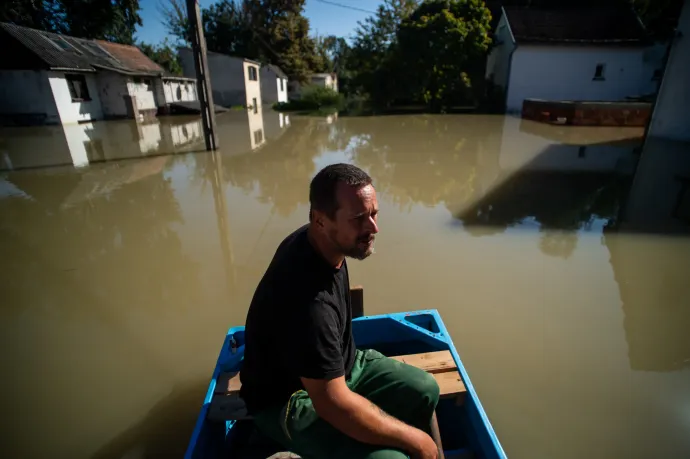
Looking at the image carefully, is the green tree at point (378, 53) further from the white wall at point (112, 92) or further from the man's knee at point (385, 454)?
the man's knee at point (385, 454)

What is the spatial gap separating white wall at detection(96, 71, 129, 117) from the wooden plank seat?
23432mm

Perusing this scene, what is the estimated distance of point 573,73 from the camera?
20.7 metres

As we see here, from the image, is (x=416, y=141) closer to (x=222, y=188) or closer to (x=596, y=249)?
(x=222, y=188)

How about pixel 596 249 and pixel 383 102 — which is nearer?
pixel 596 249

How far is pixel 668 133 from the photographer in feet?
37.9

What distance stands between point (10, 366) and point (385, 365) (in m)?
3.16

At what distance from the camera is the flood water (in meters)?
2.41

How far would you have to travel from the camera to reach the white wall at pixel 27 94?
55.0 ft

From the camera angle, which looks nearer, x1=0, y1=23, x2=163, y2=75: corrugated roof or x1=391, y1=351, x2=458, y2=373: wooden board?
x1=391, y1=351, x2=458, y2=373: wooden board

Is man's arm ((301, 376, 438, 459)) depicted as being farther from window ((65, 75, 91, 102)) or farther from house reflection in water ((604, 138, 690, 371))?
window ((65, 75, 91, 102))

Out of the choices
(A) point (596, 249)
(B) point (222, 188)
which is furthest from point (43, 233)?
(A) point (596, 249)

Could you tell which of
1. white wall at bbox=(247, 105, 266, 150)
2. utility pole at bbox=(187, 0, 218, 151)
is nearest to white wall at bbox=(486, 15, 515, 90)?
white wall at bbox=(247, 105, 266, 150)

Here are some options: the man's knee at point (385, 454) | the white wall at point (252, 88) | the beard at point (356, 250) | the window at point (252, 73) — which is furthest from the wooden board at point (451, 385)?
the window at point (252, 73)

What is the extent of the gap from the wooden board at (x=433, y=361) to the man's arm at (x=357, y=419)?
71 cm
